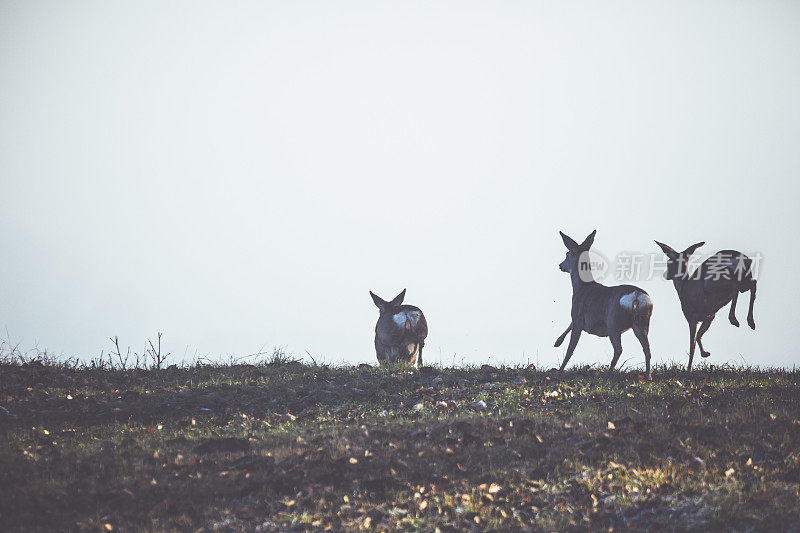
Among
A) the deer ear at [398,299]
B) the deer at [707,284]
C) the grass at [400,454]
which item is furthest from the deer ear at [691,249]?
the deer ear at [398,299]

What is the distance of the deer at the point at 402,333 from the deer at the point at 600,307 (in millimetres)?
3630

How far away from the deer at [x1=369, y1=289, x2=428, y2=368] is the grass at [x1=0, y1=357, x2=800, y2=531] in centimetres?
411

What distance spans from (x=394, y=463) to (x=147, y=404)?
5.67m

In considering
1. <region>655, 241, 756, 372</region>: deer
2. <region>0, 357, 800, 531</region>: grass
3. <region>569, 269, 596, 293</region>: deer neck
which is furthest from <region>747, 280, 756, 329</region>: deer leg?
<region>569, 269, 596, 293</region>: deer neck

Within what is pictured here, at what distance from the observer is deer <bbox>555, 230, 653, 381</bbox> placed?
48.8 ft

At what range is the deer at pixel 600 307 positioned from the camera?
1488 cm

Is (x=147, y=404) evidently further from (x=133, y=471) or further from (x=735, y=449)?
(x=735, y=449)

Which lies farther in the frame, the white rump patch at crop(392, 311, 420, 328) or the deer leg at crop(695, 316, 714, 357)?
the white rump patch at crop(392, 311, 420, 328)

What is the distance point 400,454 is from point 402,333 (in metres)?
8.83

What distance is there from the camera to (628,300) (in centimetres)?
1498

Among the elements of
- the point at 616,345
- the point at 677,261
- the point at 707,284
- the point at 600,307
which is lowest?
the point at 616,345

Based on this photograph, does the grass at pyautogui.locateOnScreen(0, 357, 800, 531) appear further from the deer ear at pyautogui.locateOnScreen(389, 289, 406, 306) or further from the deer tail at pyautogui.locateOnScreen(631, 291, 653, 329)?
the deer ear at pyautogui.locateOnScreen(389, 289, 406, 306)

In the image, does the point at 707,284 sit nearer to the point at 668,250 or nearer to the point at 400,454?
the point at 668,250

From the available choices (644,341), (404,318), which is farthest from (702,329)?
(404,318)
